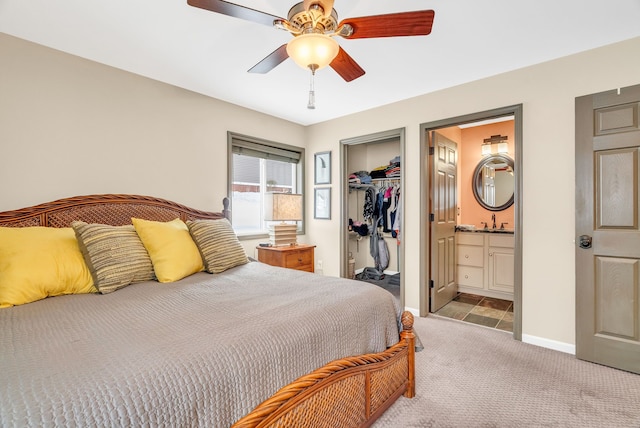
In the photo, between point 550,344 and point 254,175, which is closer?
point 550,344

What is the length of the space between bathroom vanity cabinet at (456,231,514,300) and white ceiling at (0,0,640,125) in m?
2.08

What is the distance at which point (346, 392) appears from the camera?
134 centimetres

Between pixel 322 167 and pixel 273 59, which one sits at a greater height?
pixel 273 59

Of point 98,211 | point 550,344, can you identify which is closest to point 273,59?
point 98,211

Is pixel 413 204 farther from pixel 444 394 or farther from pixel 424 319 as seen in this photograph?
pixel 444 394

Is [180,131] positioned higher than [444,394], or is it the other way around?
[180,131]

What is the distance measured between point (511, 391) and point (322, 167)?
121 inches

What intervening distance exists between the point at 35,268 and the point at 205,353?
129cm

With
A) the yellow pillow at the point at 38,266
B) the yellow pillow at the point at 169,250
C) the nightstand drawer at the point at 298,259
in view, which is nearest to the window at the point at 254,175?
the nightstand drawer at the point at 298,259

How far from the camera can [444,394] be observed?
1863mm

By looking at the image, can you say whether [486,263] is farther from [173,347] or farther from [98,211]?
A: [98,211]

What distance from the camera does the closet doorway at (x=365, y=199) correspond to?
390cm

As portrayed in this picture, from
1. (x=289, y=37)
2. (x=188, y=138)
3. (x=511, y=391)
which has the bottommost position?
(x=511, y=391)

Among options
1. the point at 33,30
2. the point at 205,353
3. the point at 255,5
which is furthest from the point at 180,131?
the point at 205,353
